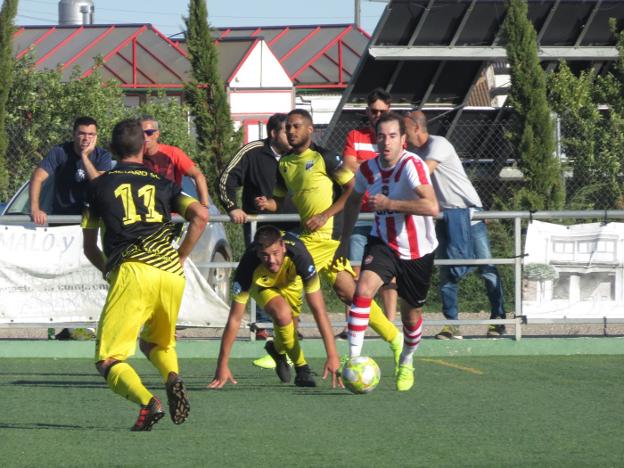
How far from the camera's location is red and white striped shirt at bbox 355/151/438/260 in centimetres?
899

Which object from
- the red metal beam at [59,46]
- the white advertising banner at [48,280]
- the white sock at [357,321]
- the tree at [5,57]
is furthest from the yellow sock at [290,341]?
the red metal beam at [59,46]

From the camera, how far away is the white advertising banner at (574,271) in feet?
39.5

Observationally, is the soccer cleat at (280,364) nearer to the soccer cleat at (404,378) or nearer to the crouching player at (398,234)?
the crouching player at (398,234)

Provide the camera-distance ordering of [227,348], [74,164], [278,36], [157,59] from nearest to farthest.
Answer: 1. [227,348]
2. [74,164]
3. [157,59]
4. [278,36]

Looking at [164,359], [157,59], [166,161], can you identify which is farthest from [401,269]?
[157,59]

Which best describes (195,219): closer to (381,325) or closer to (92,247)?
(92,247)

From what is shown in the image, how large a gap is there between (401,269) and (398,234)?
242 millimetres

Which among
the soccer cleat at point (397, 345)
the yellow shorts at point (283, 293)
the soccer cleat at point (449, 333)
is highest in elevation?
the yellow shorts at point (283, 293)

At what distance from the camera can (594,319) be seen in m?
12.1

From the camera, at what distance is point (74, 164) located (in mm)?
11594

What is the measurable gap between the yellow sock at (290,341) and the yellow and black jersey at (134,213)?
7.31 feet

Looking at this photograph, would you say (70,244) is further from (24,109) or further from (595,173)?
(24,109)

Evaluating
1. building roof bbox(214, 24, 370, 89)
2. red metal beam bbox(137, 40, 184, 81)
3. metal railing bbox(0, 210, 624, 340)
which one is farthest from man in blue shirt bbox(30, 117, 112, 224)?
building roof bbox(214, 24, 370, 89)

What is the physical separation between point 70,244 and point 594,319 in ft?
15.8
